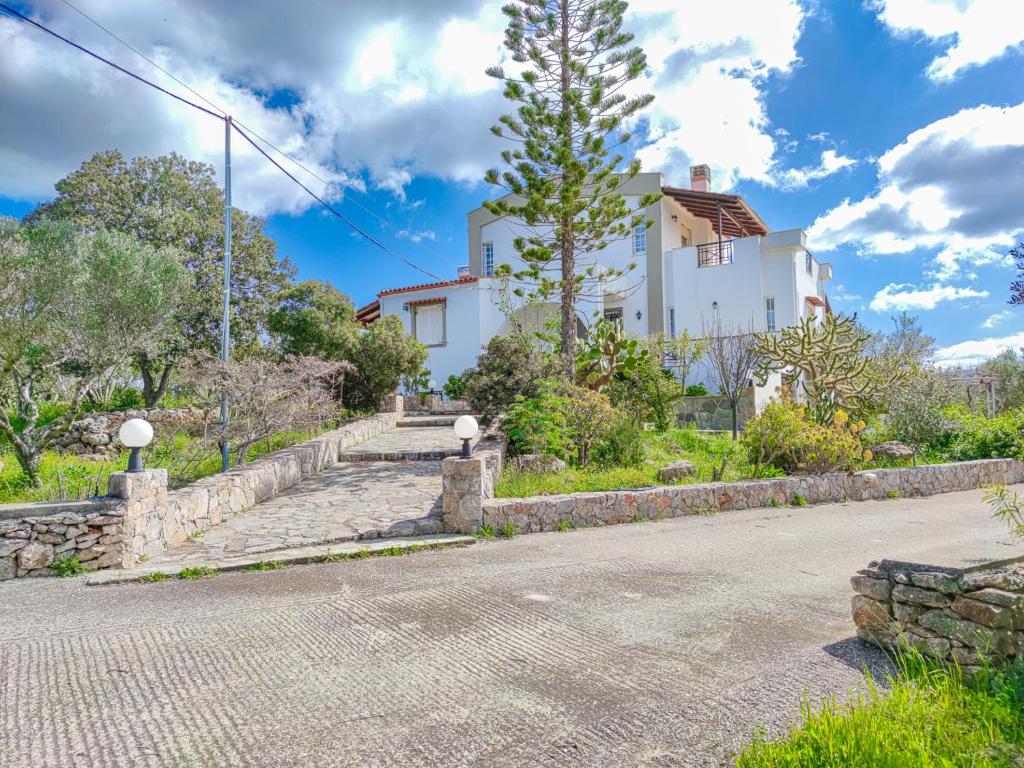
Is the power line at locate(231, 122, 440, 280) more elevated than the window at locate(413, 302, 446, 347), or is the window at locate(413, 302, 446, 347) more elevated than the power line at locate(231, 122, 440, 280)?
the power line at locate(231, 122, 440, 280)

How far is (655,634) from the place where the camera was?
425 centimetres

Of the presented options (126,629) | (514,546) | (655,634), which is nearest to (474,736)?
(655,634)

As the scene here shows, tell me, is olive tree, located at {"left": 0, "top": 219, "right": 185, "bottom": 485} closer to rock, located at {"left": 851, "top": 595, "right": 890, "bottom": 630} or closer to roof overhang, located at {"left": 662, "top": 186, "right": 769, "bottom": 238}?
rock, located at {"left": 851, "top": 595, "right": 890, "bottom": 630}

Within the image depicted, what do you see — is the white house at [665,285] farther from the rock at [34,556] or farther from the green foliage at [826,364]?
the rock at [34,556]

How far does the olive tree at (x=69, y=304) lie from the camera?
34.5 ft

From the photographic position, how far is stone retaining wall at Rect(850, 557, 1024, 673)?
3246 mm

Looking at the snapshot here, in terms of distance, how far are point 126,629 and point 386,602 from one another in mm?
1941

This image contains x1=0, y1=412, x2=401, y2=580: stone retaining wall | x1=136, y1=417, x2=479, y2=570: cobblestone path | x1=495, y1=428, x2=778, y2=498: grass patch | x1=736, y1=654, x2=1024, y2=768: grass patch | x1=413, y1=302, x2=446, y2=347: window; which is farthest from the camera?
x1=413, y1=302, x2=446, y2=347: window

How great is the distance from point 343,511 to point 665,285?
18.2 metres

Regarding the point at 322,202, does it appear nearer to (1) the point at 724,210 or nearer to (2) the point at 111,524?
(2) the point at 111,524

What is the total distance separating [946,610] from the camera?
139 inches

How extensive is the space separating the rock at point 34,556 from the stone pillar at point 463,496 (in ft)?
13.8

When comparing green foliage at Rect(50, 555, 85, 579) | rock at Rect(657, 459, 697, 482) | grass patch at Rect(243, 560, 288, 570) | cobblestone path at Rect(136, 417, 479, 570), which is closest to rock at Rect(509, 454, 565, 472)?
cobblestone path at Rect(136, 417, 479, 570)

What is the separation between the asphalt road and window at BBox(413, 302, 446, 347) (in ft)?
62.6
